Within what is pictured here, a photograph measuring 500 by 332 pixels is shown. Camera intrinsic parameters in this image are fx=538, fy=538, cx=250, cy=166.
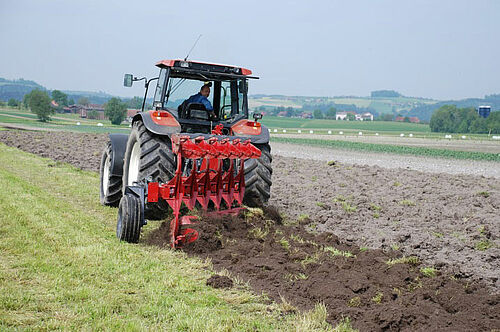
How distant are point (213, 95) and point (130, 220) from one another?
3099 mm

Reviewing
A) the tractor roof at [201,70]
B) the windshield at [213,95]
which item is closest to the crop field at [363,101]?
the windshield at [213,95]

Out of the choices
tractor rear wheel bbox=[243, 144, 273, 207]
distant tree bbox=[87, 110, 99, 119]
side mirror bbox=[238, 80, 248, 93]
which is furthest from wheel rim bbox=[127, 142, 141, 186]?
distant tree bbox=[87, 110, 99, 119]

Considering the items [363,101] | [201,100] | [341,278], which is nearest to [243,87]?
[201,100]

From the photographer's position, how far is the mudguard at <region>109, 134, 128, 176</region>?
8.72 metres

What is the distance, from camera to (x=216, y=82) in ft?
28.3

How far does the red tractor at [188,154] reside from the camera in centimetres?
641

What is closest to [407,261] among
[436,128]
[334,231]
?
[334,231]

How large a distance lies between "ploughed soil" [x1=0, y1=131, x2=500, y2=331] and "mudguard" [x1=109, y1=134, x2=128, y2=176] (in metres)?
2.28

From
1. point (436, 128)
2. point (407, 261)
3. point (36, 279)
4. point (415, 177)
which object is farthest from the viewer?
point (436, 128)

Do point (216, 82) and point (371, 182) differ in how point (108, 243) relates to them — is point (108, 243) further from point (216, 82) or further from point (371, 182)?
point (371, 182)

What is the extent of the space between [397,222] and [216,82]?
11.7 ft

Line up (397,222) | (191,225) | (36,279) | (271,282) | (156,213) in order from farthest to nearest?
(397,222) < (156,213) < (191,225) < (271,282) < (36,279)

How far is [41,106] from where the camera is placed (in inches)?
2547

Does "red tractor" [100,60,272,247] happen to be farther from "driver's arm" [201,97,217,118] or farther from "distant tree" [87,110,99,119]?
"distant tree" [87,110,99,119]
